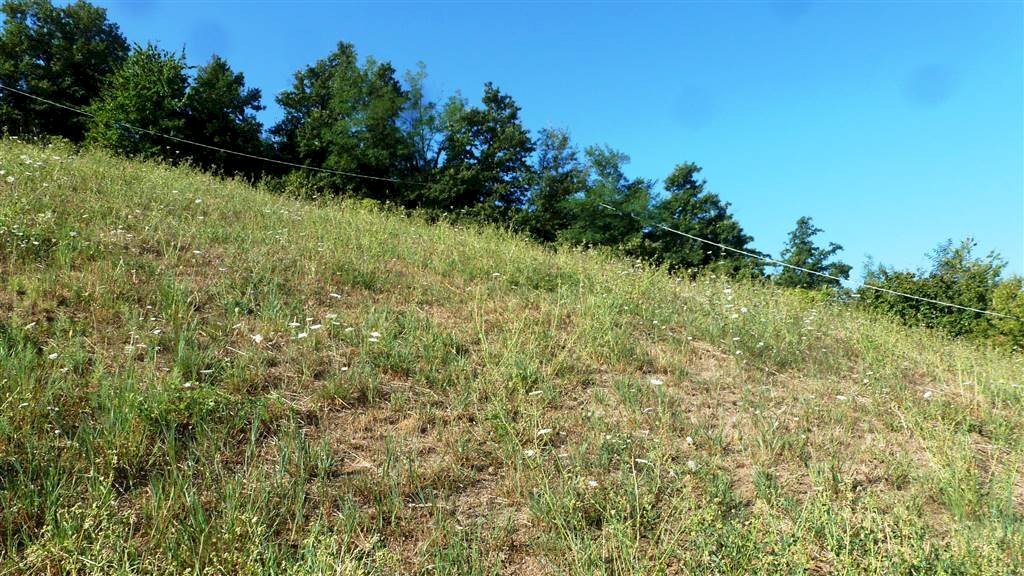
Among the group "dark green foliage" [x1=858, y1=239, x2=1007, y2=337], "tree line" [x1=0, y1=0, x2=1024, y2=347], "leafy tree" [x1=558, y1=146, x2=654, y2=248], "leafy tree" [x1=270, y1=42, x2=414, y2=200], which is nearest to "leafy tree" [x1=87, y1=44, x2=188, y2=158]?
"tree line" [x1=0, y1=0, x2=1024, y2=347]

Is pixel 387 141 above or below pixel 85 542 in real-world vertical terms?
above

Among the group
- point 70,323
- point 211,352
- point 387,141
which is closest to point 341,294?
point 211,352

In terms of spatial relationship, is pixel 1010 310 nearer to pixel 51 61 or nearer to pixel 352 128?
pixel 352 128

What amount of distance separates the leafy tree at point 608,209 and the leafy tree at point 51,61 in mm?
28342

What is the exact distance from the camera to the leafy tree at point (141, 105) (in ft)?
74.5

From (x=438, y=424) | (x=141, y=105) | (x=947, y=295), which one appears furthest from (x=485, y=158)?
(x=438, y=424)

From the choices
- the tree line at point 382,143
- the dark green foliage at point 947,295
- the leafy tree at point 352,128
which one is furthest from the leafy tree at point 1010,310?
the leafy tree at point 352,128

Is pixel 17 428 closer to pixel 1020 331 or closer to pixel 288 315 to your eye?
pixel 288 315

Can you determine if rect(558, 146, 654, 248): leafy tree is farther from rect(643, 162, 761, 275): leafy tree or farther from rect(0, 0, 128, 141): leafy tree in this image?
rect(0, 0, 128, 141): leafy tree

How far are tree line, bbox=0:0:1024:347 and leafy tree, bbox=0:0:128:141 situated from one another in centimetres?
7

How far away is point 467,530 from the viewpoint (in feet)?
7.70

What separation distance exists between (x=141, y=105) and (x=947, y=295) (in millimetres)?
33387

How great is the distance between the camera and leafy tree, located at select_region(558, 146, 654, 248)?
3244 cm

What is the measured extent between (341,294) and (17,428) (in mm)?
2564
